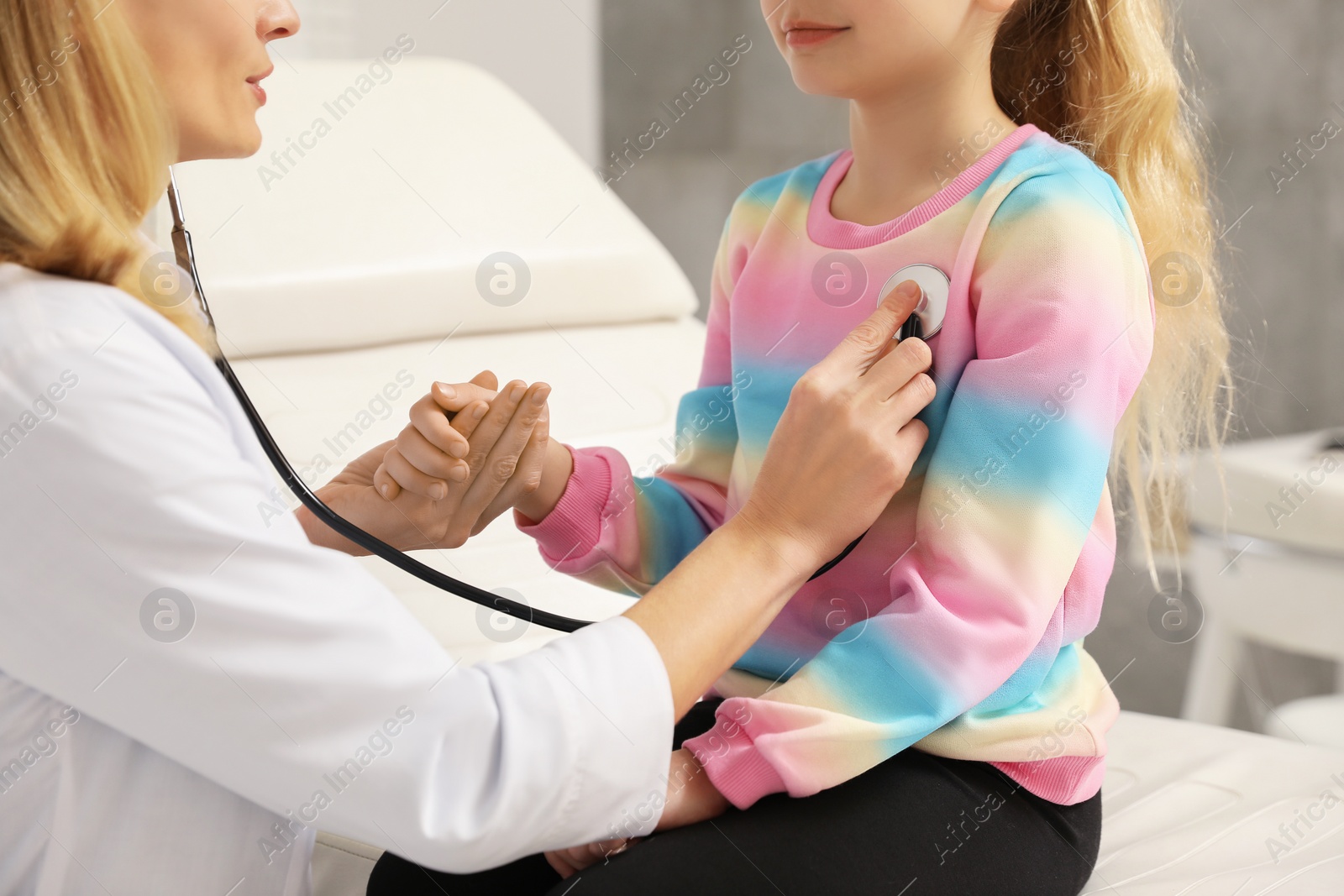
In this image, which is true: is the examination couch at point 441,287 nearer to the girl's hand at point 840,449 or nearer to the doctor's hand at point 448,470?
the doctor's hand at point 448,470

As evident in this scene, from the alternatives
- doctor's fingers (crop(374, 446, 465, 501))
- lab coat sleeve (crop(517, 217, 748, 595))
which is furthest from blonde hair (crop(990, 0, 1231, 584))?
doctor's fingers (crop(374, 446, 465, 501))

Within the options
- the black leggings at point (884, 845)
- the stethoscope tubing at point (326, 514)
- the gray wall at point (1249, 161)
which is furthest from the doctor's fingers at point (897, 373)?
the gray wall at point (1249, 161)

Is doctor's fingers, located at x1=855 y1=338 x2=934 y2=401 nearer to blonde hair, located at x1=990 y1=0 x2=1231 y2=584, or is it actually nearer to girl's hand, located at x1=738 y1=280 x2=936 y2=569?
girl's hand, located at x1=738 y1=280 x2=936 y2=569

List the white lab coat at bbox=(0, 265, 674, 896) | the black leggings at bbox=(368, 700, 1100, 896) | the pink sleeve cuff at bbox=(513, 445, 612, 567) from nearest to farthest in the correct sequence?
1. the white lab coat at bbox=(0, 265, 674, 896)
2. the black leggings at bbox=(368, 700, 1100, 896)
3. the pink sleeve cuff at bbox=(513, 445, 612, 567)

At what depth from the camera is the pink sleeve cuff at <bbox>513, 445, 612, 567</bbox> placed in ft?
2.85

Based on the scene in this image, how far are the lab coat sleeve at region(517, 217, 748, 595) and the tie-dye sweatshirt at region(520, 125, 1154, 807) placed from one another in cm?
7

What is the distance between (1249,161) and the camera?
6.14 ft

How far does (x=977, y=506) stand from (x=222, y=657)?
15.6 inches

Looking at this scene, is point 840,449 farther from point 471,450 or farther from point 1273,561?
point 1273,561

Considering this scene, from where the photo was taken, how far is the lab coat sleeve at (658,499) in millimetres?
875

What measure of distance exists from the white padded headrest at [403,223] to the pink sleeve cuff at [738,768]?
89 cm

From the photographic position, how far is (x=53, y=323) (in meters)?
0.53

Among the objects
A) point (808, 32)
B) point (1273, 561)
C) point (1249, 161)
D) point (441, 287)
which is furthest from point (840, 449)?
point (1249, 161)

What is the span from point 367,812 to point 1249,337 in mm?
1708
